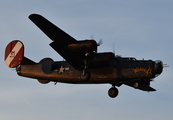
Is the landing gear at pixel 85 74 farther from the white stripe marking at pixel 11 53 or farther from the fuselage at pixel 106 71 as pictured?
the white stripe marking at pixel 11 53

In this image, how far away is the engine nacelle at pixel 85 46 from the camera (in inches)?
753

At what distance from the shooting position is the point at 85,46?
63.0ft

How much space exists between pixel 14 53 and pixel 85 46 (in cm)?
617

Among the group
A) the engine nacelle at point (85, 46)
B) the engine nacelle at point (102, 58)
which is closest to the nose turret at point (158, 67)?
the engine nacelle at point (102, 58)

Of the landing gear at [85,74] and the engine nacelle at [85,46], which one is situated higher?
the engine nacelle at [85,46]

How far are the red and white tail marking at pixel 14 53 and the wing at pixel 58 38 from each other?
2.73 metres

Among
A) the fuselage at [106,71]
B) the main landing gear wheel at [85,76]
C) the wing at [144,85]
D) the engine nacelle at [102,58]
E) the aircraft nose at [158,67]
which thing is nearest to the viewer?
the engine nacelle at [102,58]

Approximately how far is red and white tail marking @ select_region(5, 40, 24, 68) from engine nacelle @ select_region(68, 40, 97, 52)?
465cm

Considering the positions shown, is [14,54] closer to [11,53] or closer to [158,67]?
[11,53]

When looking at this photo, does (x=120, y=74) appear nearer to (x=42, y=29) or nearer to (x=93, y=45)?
(x=93, y=45)

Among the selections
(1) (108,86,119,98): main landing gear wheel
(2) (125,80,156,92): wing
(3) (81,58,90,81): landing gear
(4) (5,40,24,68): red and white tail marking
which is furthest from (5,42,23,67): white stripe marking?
(2) (125,80,156,92): wing

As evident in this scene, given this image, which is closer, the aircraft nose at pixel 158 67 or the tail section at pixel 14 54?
the aircraft nose at pixel 158 67

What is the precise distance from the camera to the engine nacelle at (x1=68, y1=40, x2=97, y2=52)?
62.7 feet

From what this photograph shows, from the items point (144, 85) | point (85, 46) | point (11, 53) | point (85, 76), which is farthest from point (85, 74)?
point (11, 53)
